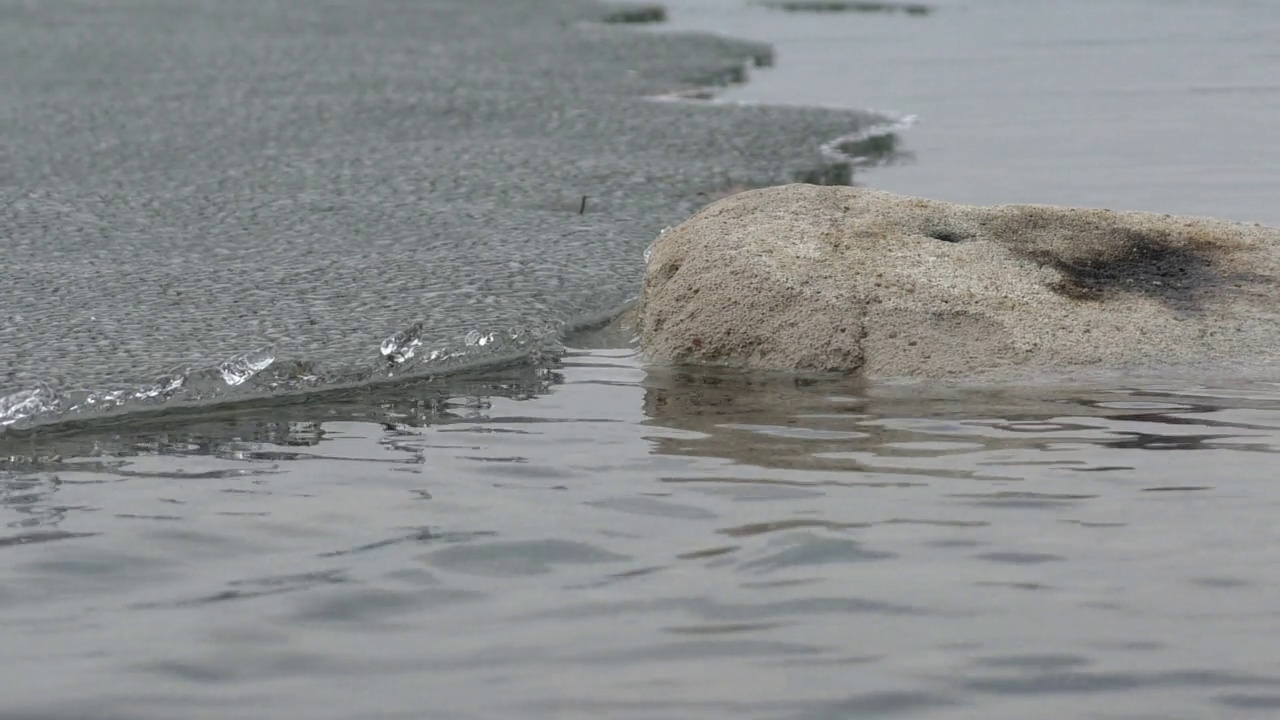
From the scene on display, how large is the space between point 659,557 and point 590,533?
0.76ft

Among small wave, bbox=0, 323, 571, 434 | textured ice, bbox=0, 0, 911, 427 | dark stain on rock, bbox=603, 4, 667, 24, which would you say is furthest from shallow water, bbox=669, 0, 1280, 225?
small wave, bbox=0, 323, 571, 434

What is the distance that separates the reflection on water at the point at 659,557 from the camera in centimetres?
289

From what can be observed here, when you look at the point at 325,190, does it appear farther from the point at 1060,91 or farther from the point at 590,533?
the point at 1060,91

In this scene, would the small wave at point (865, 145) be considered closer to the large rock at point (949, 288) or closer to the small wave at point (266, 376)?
the large rock at point (949, 288)

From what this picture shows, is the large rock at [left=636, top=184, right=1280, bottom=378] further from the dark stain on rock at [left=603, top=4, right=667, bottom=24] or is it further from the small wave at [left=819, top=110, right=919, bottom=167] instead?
the dark stain on rock at [left=603, top=4, right=667, bottom=24]

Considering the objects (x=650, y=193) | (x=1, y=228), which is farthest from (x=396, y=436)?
(x=650, y=193)

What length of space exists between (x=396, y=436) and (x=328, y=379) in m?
0.62

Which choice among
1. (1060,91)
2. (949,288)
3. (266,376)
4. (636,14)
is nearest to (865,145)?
(1060,91)

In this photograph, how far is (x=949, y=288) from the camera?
17.3 feet

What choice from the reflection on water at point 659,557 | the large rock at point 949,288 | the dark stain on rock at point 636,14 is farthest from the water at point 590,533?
the dark stain on rock at point 636,14

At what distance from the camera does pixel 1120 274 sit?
5496mm

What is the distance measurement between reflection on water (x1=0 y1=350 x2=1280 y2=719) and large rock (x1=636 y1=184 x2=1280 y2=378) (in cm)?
28

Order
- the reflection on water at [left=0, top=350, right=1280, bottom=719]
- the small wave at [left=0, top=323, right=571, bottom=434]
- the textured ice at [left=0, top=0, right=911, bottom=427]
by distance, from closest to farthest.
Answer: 1. the reflection on water at [left=0, top=350, right=1280, bottom=719]
2. the small wave at [left=0, top=323, right=571, bottom=434]
3. the textured ice at [left=0, top=0, right=911, bottom=427]

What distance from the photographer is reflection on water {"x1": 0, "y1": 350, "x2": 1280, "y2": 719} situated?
2891 millimetres
